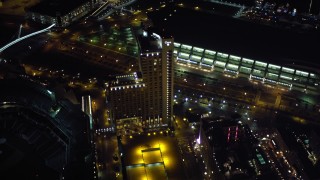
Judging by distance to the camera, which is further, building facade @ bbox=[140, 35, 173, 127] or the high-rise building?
the high-rise building

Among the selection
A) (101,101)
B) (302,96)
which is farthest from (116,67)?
(302,96)

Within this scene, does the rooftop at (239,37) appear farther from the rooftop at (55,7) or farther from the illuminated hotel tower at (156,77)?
the rooftop at (55,7)

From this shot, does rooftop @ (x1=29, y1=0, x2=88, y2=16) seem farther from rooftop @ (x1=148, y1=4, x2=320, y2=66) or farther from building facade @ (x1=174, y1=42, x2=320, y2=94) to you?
building facade @ (x1=174, y1=42, x2=320, y2=94)

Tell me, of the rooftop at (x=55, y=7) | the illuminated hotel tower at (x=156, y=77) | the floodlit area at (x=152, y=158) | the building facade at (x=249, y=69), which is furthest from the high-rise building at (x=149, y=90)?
the rooftop at (x=55, y=7)

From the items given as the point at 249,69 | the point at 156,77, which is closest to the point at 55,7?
the point at 156,77

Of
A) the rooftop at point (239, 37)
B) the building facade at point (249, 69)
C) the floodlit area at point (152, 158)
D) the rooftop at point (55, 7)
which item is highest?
the rooftop at point (55, 7)

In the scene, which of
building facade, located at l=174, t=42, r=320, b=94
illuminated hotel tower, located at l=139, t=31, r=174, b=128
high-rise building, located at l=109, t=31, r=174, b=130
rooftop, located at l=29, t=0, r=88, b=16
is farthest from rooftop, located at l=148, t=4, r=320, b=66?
rooftop, located at l=29, t=0, r=88, b=16

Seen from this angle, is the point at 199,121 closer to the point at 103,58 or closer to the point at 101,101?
the point at 101,101
